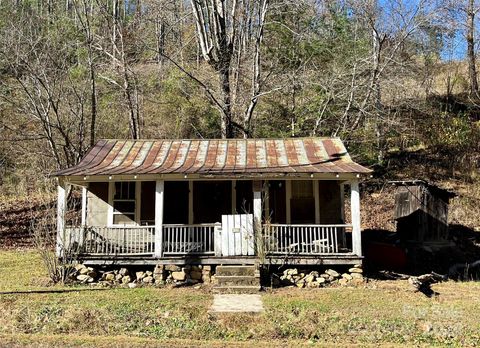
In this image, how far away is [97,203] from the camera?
1566cm

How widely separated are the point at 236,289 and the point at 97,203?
6.26 meters

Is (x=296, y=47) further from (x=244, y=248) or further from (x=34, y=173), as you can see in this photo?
(x=34, y=173)

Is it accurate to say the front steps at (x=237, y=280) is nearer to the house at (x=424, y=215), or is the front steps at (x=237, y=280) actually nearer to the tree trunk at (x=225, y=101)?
the house at (x=424, y=215)

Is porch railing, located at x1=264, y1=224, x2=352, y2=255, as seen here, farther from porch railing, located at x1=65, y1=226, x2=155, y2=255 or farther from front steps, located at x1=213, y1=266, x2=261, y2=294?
porch railing, located at x1=65, y1=226, x2=155, y2=255

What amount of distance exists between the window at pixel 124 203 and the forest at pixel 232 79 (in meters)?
7.62

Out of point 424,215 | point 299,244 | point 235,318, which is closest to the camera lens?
point 235,318

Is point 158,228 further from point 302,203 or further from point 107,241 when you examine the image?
point 302,203

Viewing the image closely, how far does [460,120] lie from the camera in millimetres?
28562

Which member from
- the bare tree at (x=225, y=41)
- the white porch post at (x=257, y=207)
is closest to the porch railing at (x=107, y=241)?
the white porch post at (x=257, y=207)

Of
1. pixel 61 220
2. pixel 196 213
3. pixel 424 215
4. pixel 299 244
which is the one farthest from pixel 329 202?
pixel 61 220

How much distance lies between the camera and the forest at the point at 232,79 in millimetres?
22516

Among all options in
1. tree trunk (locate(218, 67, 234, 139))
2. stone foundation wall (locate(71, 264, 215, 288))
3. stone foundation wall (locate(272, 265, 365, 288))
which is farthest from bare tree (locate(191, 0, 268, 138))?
stone foundation wall (locate(272, 265, 365, 288))

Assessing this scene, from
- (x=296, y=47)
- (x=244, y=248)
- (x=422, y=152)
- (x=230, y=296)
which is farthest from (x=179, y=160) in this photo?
(x=422, y=152)

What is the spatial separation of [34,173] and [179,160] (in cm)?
1729
